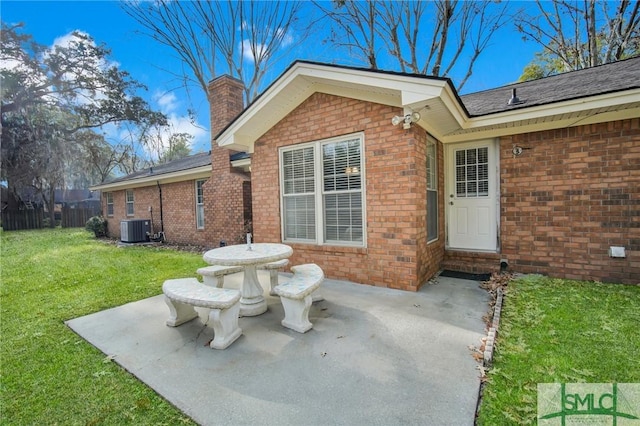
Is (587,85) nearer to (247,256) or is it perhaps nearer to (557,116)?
(557,116)

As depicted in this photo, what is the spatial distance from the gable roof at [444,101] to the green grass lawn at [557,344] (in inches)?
104

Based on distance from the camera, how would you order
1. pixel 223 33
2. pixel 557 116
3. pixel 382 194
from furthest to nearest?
pixel 223 33 < pixel 382 194 < pixel 557 116

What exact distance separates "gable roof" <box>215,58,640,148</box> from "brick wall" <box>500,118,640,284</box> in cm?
31

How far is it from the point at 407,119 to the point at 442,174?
1995mm

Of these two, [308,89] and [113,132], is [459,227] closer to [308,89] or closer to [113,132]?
[308,89]

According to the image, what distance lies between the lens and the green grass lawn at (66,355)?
206 centimetres


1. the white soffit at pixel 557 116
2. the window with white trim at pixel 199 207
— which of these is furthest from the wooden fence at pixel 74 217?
the white soffit at pixel 557 116

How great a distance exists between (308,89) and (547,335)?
4.92m

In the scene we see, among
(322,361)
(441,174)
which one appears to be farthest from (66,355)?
(441,174)

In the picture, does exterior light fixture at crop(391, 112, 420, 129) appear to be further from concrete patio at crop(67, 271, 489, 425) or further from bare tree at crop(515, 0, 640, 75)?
bare tree at crop(515, 0, 640, 75)

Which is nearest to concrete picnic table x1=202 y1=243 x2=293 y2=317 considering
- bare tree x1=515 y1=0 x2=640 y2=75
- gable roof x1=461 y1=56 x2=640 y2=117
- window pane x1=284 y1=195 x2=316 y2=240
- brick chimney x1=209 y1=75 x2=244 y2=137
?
window pane x1=284 y1=195 x2=316 y2=240

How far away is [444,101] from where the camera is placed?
396 cm

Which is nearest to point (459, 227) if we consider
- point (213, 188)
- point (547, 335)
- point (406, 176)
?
point (406, 176)

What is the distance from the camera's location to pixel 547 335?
2852 mm
